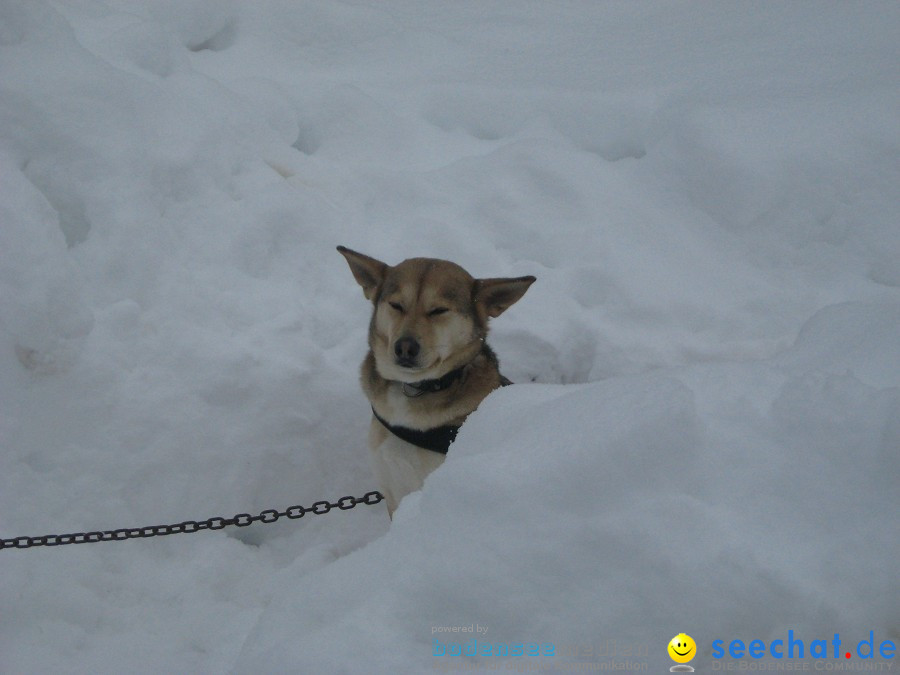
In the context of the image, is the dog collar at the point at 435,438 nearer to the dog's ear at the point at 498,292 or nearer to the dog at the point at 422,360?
the dog at the point at 422,360

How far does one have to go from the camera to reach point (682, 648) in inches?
53.1

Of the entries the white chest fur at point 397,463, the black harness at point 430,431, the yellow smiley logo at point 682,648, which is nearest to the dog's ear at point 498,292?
the black harness at point 430,431

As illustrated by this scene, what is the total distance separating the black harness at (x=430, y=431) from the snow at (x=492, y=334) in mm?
595

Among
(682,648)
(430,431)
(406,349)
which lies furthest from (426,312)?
(682,648)

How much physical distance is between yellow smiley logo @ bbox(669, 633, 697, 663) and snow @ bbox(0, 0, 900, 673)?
0.02m

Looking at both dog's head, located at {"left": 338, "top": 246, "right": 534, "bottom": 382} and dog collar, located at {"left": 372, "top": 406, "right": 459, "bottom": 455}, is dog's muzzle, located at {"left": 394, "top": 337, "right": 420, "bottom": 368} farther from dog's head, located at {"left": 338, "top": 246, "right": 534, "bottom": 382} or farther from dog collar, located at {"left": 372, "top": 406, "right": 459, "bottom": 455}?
dog collar, located at {"left": 372, "top": 406, "right": 459, "bottom": 455}

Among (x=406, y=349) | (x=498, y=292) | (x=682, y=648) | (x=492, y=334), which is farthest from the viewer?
(x=492, y=334)

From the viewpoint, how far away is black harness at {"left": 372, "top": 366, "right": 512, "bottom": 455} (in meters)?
2.99

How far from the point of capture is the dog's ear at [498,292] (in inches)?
124

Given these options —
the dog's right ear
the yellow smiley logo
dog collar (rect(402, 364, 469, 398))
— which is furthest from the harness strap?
the yellow smiley logo

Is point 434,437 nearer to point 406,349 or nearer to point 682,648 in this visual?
point 406,349

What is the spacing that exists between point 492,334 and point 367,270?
1233 mm

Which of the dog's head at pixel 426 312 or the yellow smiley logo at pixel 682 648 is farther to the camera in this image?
the dog's head at pixel 426 312

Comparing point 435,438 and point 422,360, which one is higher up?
point 422,360
